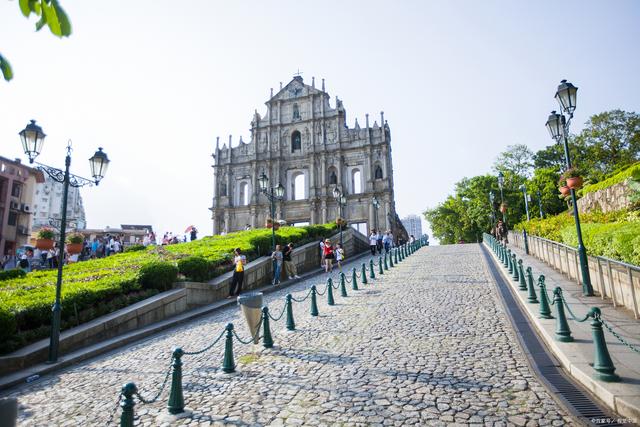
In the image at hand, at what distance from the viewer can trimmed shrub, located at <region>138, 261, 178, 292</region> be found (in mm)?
11134

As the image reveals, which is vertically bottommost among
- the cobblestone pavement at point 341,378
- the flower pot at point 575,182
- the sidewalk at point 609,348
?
the cobblestone pavement at point 341,378

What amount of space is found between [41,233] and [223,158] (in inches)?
1259

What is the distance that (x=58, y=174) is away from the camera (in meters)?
8.97

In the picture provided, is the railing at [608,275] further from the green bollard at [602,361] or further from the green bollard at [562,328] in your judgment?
the green bollard at [602,361]

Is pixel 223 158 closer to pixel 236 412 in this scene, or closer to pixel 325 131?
pixel 325 131

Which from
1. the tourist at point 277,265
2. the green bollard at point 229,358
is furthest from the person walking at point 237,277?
the green bollard at point 229,358

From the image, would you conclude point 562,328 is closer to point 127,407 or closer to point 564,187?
point 564,187

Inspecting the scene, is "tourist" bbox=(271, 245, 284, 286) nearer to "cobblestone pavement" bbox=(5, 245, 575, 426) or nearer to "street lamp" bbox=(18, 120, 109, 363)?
"cobblestone pavement" bbox=(5, 245, 575, 426)

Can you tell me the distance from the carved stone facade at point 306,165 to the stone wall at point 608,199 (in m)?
18.5

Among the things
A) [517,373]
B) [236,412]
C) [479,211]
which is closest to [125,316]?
[236,412]

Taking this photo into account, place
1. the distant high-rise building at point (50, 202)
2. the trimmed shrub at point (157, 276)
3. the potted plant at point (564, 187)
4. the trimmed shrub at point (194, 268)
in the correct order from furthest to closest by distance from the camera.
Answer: the distant high-rise building at point (50, 202), the trimmed shrub at point (194, 268), the trimmed shrub at point (157, 276), the potted plant at point (564, 187)

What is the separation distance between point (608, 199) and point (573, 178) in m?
14.4

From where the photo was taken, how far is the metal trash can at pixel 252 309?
7.17m

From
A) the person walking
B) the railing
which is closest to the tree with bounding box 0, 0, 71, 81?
the railing
